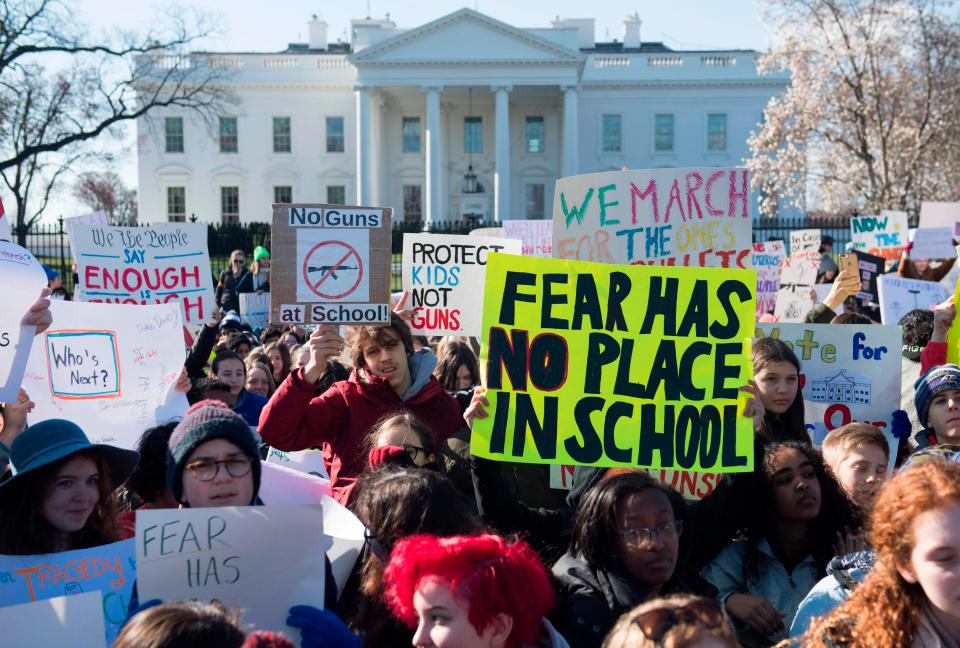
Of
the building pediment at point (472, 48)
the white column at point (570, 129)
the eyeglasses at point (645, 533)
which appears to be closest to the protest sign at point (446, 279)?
the eyeglasses at point (645, 533)

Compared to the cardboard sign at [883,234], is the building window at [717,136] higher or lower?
higher

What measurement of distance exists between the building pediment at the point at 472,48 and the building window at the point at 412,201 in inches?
260

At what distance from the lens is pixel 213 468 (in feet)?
11.3

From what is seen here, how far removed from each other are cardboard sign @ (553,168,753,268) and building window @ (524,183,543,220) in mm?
50324

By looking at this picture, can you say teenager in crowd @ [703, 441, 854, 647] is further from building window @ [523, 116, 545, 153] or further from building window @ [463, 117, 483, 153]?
building window @ [523, 116, 545, 153]

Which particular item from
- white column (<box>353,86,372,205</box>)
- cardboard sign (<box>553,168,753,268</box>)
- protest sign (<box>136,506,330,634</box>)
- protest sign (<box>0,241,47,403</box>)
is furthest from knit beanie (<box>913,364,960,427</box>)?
white column (<box>353,86,372,205</box>)

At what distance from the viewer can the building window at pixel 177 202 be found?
57.0 metres

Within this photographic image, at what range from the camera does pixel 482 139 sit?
5594 cm

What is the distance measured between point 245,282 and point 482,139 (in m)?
42.9

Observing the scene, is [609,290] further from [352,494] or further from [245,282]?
[245,282]

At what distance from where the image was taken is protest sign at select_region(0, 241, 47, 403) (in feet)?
13.8

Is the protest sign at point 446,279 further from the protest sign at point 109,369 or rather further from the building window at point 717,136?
the building window at point 717,136

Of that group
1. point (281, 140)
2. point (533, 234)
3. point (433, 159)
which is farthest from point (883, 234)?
point (281, 140)

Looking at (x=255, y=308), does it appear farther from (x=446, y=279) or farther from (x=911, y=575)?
(x=911, y=575)
